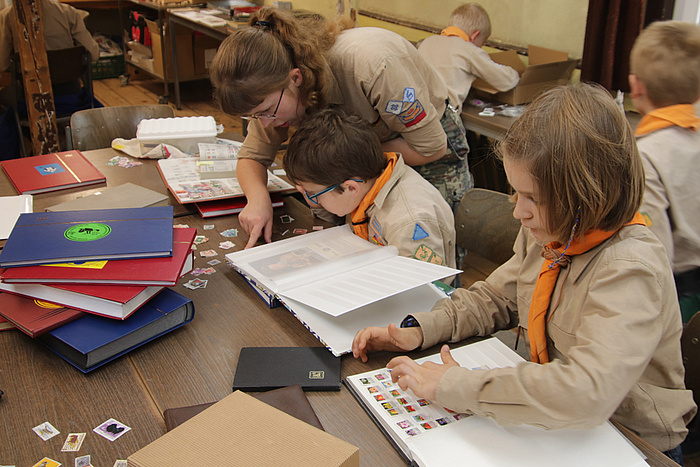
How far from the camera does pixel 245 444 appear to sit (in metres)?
0.79

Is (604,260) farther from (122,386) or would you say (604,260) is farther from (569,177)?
(122,386)

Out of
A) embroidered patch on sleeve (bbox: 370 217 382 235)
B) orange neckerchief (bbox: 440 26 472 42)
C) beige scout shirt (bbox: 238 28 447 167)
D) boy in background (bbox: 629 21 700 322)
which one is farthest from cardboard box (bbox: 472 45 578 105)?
embroidered patch on sleeve (bbox: 370 217 382 235)

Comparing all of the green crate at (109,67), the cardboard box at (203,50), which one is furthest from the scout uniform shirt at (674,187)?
the green crate at (109,67)

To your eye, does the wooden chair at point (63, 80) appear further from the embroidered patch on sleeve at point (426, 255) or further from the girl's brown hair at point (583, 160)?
the girl's brown hair at point (583, 160)

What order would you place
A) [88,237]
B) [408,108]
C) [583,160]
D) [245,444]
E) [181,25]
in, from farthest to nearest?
[181,25] < [408,108] < [88,237] < [583,160] < [245,444]

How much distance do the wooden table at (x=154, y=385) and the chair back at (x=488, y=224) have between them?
0.60 metres

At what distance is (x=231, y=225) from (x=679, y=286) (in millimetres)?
1387

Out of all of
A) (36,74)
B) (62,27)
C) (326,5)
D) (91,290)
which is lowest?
(91,290)

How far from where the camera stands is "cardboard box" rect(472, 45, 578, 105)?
3074 millimetres

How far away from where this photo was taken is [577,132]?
0.90 m

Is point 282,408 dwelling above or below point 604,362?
below

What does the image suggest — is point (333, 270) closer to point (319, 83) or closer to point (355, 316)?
point (355, 316)

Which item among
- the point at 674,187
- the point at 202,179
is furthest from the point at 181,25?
the point at 674,187

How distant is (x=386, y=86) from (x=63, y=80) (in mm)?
3345
